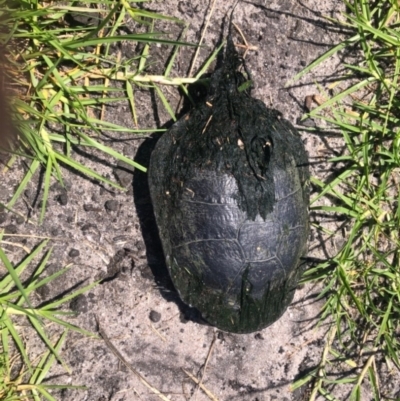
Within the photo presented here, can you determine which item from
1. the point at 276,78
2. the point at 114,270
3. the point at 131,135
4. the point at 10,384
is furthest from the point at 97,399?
the point at 276,78

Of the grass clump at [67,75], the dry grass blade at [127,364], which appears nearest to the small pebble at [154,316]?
the dry grass blade at [127,364]

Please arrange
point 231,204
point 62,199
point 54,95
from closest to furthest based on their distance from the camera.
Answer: point 231,204
point 54,95
point 62,199

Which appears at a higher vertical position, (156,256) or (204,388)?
(156,256)

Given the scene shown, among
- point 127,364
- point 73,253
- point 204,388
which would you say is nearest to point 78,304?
point 73,253

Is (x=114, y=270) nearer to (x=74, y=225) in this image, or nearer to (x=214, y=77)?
(x=74, y=225)

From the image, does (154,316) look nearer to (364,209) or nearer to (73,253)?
(73,253)

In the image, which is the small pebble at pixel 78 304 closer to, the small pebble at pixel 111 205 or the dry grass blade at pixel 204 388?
the small pebble at pixel 111 205

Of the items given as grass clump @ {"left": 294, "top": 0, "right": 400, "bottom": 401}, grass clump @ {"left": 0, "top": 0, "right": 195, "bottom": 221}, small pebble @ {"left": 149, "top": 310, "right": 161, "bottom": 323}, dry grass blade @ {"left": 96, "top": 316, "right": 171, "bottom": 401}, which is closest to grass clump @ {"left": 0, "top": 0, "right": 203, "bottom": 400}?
grass clump @ {"left": 0, "top": 0, "right": 195, "bottom": 221}
